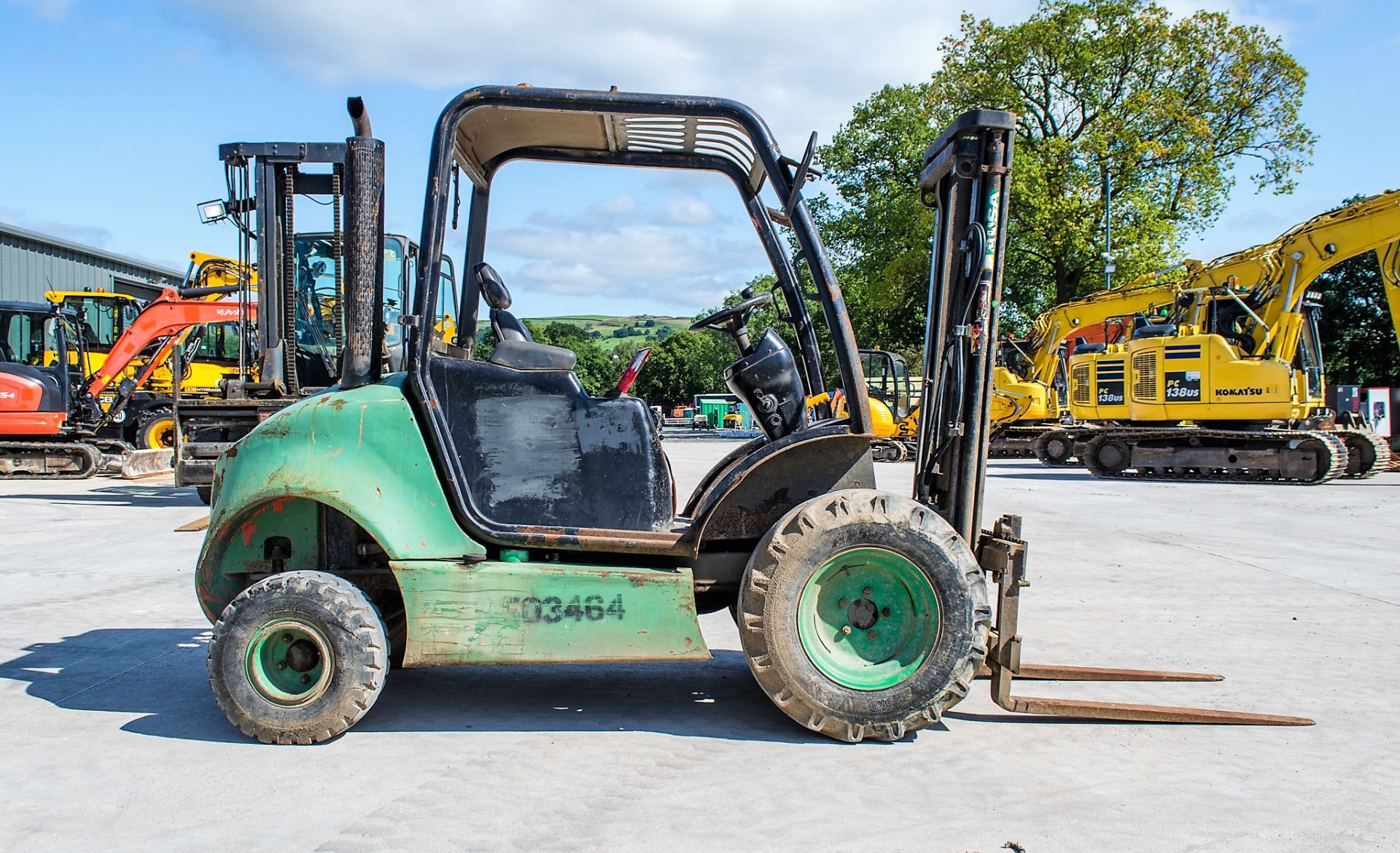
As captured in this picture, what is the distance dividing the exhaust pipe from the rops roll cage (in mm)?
334

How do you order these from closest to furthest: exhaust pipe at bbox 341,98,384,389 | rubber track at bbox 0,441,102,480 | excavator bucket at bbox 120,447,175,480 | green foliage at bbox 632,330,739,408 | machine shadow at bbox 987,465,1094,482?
exhaust pipe at bbox 341,98,384,389, excavator bucket at bbox 120,447,175,480, rubber track at bbox 0,441,102,480, machine shadow at bbox 987,465,1094,482, green foliage at bbox 632,330,739,408

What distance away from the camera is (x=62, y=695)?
5066 mm

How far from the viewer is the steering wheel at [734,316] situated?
4.69m

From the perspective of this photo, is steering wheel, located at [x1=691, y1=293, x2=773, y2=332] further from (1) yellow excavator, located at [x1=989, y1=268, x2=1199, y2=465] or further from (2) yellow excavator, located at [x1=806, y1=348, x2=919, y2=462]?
(1) yellow excavator, located at [x1=989, y1=268, x2=1199, y2=465]

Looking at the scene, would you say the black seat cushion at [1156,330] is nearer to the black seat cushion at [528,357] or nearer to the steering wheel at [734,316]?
the steering wheel at [734,316]

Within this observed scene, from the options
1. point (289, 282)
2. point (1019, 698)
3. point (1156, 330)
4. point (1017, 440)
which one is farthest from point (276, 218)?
point (1017, 440)

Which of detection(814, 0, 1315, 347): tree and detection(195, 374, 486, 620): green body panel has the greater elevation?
detection(814, 0, 1315, 347): tree

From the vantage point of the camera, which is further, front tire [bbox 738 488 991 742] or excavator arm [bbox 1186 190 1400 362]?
excavator arm [bbox 1186 190 1400 362]

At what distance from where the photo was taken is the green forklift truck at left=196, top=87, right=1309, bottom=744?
4.30 m

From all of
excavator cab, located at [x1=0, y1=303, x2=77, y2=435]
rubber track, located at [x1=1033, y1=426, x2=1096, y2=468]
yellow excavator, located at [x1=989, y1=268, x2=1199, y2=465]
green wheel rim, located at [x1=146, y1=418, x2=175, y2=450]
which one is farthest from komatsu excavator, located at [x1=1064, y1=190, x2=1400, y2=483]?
excavator cab, located at [x1=0, y1=303, x2=77, y2=435]

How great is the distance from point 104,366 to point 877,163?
28.4 m

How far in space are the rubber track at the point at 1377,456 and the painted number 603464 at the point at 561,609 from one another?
1849cm

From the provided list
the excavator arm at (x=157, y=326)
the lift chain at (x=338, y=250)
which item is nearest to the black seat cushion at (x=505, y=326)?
the lift chain at (x=338, y=250)

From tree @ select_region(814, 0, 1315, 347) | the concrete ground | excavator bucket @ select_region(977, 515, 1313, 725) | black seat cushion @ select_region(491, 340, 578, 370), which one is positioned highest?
tree @ select_region(814, 0, 1315, 347)
